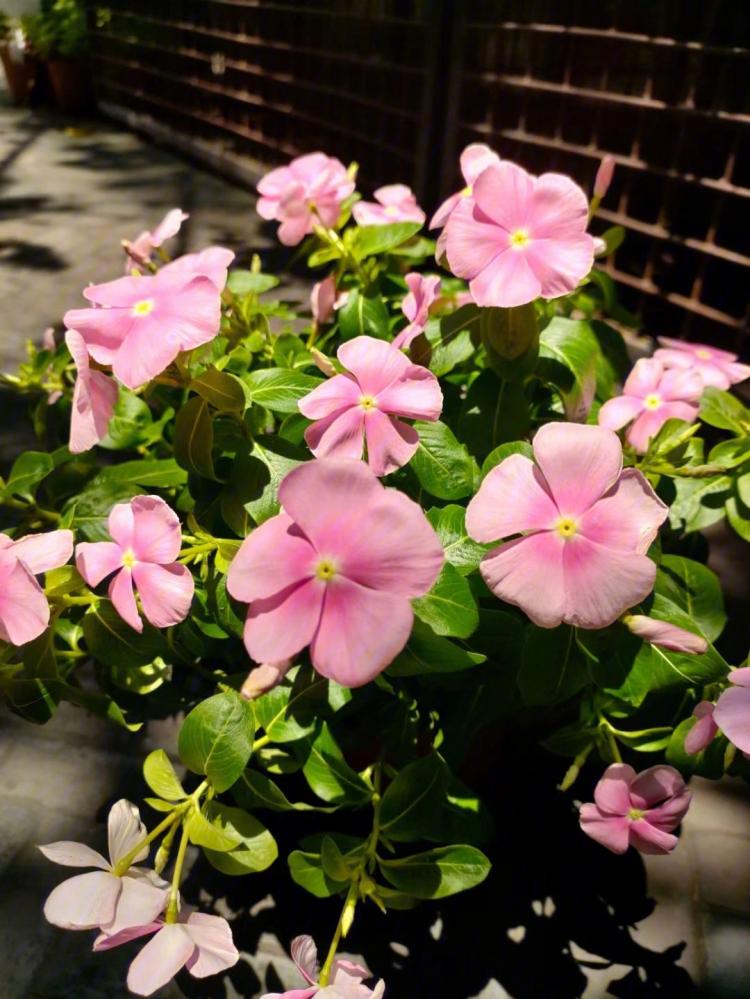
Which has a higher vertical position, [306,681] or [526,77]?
[526,77]

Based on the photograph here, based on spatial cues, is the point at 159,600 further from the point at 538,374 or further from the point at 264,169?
the point at 264,169

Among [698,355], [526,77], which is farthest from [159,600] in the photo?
[526,77]

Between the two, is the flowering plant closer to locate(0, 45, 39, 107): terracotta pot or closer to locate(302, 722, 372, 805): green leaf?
locate(302, 722, 372, 805): green leaf

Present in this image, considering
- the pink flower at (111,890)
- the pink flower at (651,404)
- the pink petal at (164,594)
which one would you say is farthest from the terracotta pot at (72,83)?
the pink flower at (111,890)

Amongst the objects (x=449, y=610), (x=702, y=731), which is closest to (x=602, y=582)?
(x=449, y=610)

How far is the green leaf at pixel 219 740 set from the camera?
91cm

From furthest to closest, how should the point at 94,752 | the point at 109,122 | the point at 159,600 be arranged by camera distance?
1. the point at 109,122
2. the point at 94,752
3. the point at 159,600

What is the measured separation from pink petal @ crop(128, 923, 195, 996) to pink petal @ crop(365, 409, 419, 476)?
498mm

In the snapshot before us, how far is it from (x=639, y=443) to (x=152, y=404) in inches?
30.6

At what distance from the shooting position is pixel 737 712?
32.2 inches

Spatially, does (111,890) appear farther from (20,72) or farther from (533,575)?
(20,72)

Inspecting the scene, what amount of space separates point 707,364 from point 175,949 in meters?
1.07

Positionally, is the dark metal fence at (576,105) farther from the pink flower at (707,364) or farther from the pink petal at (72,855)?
the pink petal at (72,855)

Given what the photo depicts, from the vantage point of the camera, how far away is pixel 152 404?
1.39 m
